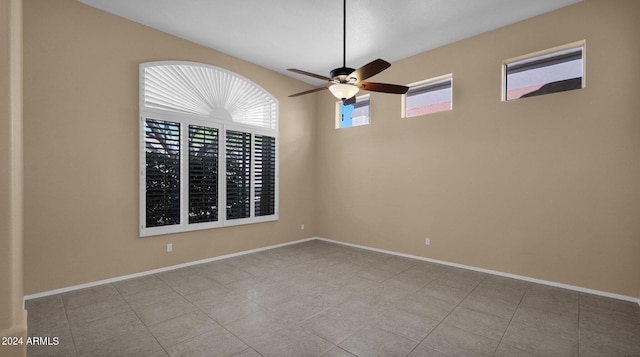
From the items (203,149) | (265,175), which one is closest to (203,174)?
(203,149)

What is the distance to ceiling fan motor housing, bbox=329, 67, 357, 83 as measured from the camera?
2751 millimetres

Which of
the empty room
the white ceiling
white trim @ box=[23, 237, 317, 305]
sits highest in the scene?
the white ceiling

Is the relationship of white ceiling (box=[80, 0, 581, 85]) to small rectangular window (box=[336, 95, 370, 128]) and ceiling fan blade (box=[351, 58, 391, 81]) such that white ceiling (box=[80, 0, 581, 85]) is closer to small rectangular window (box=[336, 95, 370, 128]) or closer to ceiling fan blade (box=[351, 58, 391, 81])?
small rectangular window (box=[336, 95, 370, 128])

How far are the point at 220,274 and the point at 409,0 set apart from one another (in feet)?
14.1

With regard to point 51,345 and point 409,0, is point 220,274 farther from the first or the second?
point 409,0

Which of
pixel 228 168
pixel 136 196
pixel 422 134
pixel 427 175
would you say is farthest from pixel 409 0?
pixel 136 196

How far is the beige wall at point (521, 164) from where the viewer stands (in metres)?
3.17

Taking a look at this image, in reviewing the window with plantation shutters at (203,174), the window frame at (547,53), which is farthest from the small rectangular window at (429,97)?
the window with plantation shutters at (203,174)

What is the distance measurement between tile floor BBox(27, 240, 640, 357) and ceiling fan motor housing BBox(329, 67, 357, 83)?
2.35 metres

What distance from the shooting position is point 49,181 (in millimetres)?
3215

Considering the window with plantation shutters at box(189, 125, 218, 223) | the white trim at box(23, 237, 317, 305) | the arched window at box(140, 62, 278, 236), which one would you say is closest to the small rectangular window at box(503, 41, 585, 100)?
the arched window at box(140, 62, 278, 236)

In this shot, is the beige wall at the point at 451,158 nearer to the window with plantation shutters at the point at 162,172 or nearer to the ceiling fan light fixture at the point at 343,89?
the window with plantation shutters at the point at 162,172

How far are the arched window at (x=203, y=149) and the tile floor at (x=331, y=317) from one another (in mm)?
1022

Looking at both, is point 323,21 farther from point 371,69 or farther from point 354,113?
point 354,113
